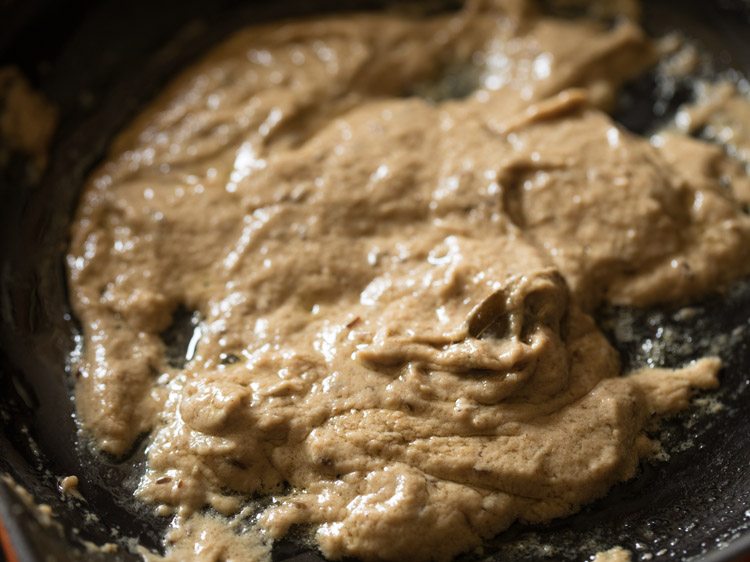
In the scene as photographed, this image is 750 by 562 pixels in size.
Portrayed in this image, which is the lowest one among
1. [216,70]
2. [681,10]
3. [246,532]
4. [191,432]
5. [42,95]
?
[681,10]

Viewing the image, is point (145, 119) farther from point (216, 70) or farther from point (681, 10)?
point (681, 10)

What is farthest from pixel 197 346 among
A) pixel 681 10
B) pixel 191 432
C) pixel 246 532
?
pixel 681 10

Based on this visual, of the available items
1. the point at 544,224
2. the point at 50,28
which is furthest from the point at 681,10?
the point at 50,28

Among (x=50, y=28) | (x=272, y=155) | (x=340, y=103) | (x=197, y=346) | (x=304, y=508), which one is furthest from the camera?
(x=50, y=28)

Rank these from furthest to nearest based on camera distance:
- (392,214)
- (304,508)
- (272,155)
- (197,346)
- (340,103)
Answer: (340,103) < (272,155) < (392,214) < (197,346) < (304,508)

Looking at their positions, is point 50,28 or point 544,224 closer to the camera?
point 544,224

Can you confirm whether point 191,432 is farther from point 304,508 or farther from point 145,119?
point 145,119

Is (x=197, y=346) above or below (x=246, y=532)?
above
